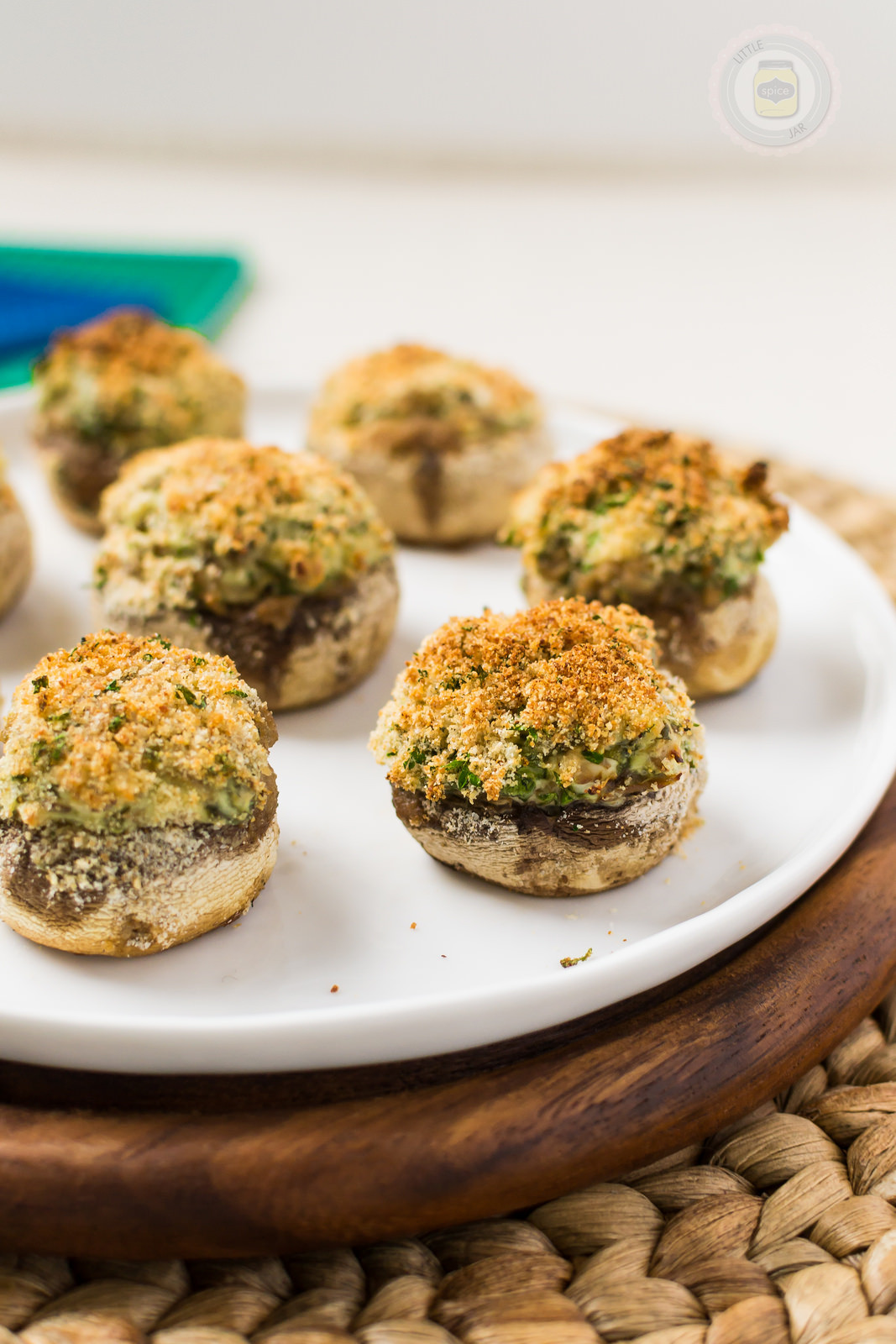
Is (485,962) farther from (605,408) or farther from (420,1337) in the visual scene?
(605,408)

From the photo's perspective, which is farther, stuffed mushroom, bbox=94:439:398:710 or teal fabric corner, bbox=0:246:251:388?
teal fabric corner, bbox=0:246:251:388

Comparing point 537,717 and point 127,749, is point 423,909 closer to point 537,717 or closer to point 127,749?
point 537,717

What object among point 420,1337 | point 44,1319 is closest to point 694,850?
point 420,1337

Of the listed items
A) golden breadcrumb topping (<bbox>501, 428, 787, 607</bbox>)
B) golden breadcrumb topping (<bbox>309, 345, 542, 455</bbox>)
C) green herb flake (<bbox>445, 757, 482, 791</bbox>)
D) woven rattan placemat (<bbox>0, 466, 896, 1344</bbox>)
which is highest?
golden breadcrumb topping (<bbox>501, 428, 787, 607</bbox>)

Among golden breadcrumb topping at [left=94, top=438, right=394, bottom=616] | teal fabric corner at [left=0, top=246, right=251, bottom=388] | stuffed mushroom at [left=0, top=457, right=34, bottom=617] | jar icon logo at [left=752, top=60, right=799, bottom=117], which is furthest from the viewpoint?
teal fabric corner at [left=0, top=246, right=251, bottom=388]

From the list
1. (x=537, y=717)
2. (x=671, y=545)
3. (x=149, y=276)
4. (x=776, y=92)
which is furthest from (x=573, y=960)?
(x=149, y=276)

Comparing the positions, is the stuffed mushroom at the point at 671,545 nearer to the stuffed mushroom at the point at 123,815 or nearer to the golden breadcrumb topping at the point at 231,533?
the golden breadcrumb topping at the point at 231,533

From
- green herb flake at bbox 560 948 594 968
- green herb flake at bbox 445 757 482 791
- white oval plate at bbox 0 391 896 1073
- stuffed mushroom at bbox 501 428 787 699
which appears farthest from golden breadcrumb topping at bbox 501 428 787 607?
green herb flake at bbox 560 948 594 968

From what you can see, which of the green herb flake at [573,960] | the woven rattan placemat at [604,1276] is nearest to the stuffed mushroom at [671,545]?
the green herb flake at [573,960]

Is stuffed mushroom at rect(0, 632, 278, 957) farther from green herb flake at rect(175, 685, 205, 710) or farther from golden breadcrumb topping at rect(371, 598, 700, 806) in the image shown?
golden breadcrumb topping at rect(371, 598, 700, 806)
